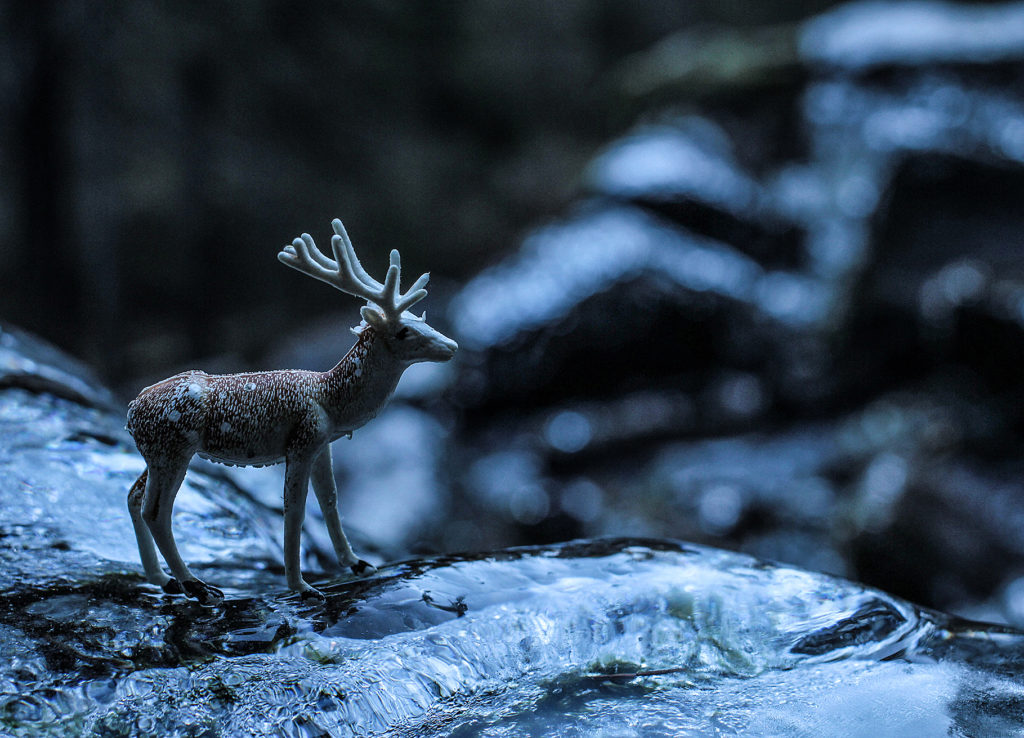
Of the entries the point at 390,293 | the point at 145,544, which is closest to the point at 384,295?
the point at 390,293

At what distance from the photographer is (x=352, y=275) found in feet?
6.84

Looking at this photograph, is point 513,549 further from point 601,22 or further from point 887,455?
point 601,22

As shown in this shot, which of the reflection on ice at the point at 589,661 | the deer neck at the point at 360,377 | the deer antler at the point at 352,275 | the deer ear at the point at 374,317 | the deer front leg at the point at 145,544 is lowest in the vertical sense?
the reflection on ice at the point at 589,661

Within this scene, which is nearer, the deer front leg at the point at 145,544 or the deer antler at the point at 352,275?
the deer antler at the point at 352,275

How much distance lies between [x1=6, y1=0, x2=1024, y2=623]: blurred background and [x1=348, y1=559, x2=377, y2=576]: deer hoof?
815 millimetres

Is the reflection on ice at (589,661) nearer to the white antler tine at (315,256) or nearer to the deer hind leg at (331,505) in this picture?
the deer hind leg at (331,505)

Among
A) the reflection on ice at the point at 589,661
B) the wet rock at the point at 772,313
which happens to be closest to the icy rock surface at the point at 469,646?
the reflection on ice at the point at 589,661

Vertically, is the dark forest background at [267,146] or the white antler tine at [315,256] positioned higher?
the dark forest background at [267,146]

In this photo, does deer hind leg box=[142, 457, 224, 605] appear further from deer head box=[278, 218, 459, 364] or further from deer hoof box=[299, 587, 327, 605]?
deer head box=[278, 218, 459, 364]

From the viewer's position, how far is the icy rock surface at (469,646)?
6.29 feet

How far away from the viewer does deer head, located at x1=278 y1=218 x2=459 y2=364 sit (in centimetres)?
206

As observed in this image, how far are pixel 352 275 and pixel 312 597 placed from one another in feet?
2.62

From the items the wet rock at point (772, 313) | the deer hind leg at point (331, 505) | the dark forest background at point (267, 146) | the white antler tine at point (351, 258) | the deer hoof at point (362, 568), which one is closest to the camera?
the white antler tine at point (351, 258)

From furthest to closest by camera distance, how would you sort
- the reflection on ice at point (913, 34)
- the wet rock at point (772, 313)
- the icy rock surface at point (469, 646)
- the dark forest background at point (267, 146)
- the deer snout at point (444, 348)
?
the dark forest background at point (267, 146) < the reflection on ice at point (913, 34) < the wet rock at point (772, 313) < the deer snout at point (444, 348) < the icy rock surface at point (469, 646)
